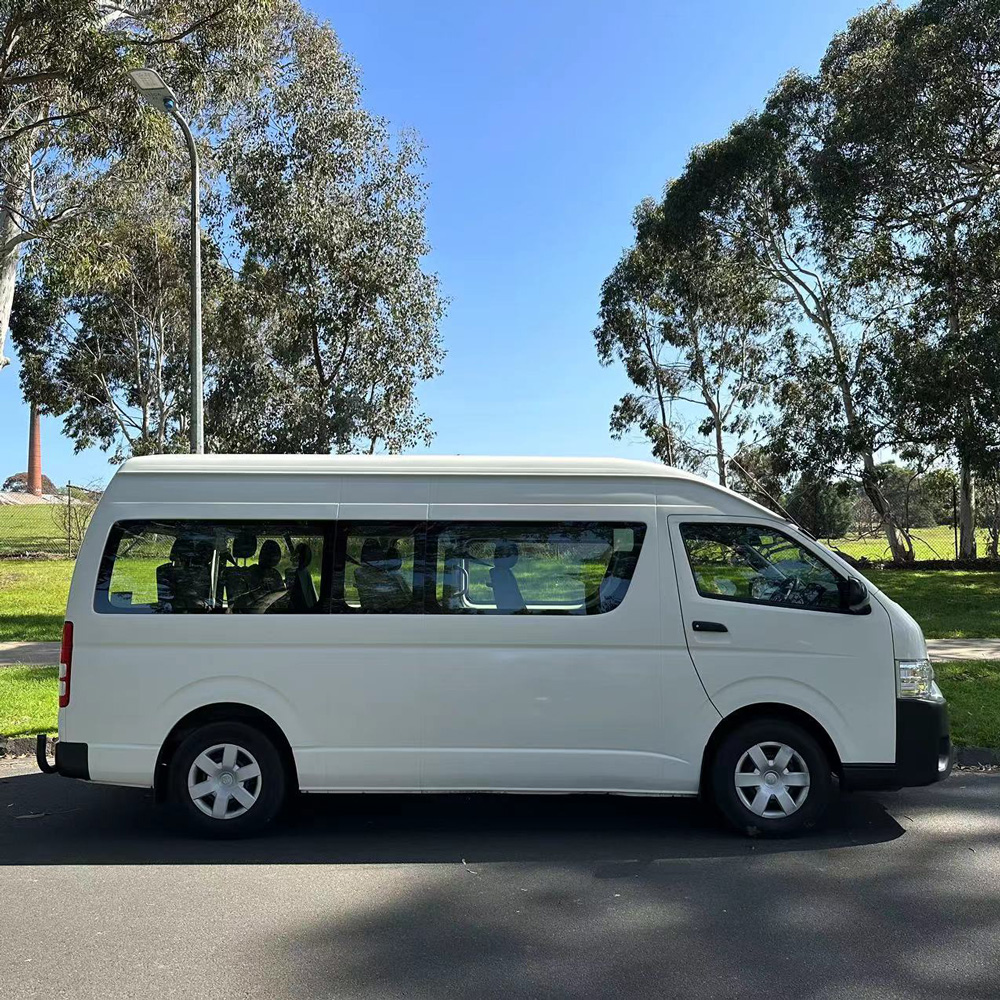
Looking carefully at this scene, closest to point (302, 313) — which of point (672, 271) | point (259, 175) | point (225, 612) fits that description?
point (259, 175)

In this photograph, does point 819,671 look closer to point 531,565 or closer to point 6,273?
point 531,565

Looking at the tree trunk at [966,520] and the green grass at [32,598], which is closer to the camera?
the green grass at [32,598]

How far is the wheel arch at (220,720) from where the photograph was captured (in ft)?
17.7

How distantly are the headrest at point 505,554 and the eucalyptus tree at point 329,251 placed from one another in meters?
20.9

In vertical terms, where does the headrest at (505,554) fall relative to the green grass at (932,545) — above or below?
below

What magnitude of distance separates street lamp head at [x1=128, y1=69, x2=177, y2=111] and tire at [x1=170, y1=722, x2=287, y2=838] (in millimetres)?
10021

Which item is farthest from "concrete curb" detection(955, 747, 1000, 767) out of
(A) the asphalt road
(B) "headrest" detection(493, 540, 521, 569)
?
(B) "headrest" detection(493, 540, 521, 569)

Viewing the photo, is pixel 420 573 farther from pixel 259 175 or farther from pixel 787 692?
pixel 259 175

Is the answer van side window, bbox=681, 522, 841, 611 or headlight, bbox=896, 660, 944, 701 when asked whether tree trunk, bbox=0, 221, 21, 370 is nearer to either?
van side window, bbox=681, 522, 841, 611

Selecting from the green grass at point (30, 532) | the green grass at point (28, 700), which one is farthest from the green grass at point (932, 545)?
the green grass at point (30, 532)

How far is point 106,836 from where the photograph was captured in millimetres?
5570

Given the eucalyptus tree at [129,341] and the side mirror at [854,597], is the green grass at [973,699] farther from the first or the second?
the eucalyptus tree at [129,341]

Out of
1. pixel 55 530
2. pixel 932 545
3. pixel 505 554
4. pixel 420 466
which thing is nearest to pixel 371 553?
pixel 420 466

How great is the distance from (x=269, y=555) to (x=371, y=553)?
60cm
